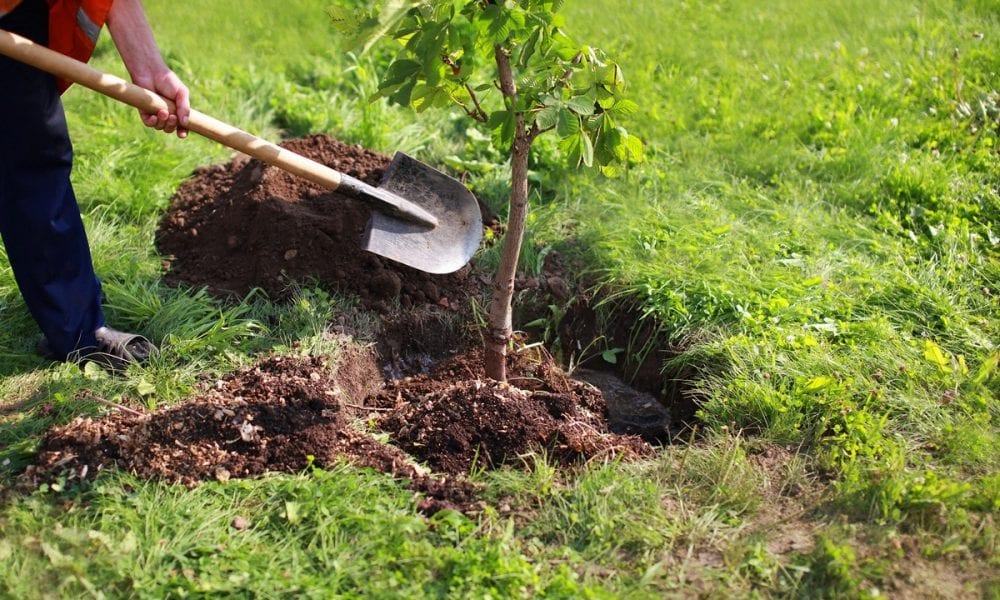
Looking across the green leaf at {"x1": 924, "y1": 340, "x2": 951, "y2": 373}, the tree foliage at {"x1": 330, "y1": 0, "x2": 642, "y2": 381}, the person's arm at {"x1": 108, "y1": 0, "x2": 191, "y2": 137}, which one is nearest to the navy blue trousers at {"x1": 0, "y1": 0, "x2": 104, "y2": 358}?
the person's arm at {"x1": 108, "y1": 0, "x2": 191, "y2": 137}

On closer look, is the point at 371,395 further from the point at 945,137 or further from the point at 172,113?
the point at 945,137

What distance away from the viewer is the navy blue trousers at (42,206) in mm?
3137

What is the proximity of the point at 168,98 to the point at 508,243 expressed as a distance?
138 cm

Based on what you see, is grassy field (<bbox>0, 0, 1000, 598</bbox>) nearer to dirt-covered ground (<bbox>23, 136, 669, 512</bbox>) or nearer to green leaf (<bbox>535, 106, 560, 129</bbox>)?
dirt-covered ground (<bbox>23, 136, 669, 512</bbox>)

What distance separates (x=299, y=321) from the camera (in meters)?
3.72

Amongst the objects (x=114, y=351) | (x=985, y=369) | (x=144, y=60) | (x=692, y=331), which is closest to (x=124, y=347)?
(x=114, y=351)

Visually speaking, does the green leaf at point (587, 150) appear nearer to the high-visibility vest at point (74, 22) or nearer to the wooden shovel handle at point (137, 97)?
the wooden shovel handle at point (137, 97)

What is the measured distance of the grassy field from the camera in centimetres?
270

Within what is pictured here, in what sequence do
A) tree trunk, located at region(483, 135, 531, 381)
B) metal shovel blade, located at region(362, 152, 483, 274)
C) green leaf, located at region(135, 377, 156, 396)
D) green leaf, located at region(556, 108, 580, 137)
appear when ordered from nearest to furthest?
green leaf, located at region(556, 108, 580, 137) < tree trunk, located at region(483, 135, 531, 381) < green leaf, located at region(135, 377, 156, 396) < metal shovel blade, located at region(362, 152, 483, 274)

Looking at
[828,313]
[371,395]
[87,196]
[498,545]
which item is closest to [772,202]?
[828,313]

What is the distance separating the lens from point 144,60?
3.36m

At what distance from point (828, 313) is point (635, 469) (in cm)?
125

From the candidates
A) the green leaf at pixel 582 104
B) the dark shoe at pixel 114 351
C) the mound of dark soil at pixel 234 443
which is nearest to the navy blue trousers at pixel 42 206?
the dark shoe at pixel 114 351

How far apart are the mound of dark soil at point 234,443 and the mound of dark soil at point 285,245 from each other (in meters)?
0.73
